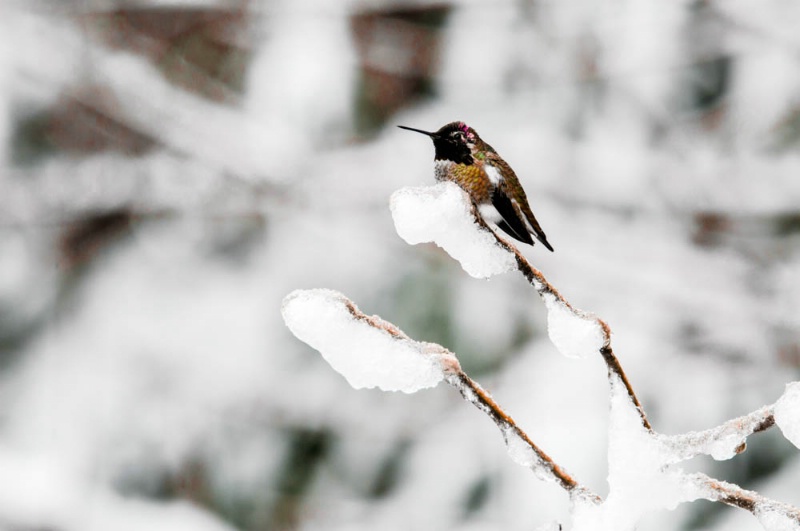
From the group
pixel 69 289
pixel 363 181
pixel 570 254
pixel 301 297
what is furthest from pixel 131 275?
pixel 301 297

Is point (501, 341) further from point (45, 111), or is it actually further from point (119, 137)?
point (45, 111)

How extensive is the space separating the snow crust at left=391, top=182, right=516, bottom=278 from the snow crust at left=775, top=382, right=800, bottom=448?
→ 0.18m

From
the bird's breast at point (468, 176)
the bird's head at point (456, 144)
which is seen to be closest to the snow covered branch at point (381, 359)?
the bird's breast at point (468, 176)

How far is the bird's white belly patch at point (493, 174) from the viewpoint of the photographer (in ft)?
3.89

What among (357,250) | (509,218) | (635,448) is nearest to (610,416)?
(635,448)

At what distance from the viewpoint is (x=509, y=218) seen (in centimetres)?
107

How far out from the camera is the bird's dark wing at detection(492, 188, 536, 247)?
1.00m

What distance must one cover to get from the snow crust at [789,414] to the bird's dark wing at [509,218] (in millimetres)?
601

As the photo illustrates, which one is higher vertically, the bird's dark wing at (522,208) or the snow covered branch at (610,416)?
the snow covered branch at (610,416)

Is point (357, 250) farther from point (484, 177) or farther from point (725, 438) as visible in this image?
point (725, 438)

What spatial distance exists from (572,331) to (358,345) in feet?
0.41

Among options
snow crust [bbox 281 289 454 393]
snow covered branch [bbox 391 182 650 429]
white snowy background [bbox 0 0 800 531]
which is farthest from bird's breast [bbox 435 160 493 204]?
white snowy background [bbox 0 0 800 531]

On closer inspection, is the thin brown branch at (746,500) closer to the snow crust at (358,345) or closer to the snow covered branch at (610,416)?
the snow covered branch at (610,416)

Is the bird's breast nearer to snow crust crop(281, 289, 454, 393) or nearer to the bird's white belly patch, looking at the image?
the bird's white belly patch
